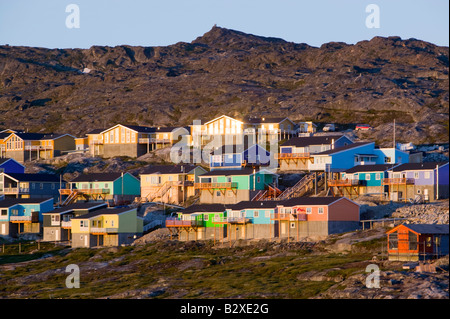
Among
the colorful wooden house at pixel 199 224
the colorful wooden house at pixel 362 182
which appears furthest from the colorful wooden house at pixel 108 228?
the colorful wooden house at pixel 362 182

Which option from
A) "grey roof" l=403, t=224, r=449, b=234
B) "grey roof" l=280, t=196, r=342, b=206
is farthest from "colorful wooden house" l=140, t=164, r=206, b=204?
"grey roof" l=403, t=224, r=449, b=234

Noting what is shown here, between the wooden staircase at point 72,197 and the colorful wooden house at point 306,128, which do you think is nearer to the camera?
the wooden staircase at point 72,197

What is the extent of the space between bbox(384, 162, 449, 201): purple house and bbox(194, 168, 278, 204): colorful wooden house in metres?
18.6

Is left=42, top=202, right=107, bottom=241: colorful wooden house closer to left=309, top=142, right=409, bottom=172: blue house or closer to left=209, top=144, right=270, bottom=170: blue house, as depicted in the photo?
left=209, top=144, right=270, bottom=170: blue house

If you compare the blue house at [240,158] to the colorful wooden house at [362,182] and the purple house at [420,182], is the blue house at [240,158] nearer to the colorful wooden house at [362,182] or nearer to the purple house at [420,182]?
the colorful wooden house at [362,182]

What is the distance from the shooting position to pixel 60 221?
413ft

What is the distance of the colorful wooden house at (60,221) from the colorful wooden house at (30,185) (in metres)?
18.3

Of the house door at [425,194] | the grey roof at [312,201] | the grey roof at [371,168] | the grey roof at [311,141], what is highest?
the grey roof at [311,141]

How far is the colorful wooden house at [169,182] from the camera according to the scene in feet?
440

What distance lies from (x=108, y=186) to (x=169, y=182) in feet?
33.4

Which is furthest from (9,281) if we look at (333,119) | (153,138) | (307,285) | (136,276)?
(333,119)

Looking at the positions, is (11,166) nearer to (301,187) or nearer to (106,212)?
(106,212)

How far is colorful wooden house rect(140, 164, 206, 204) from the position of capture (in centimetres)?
13425
